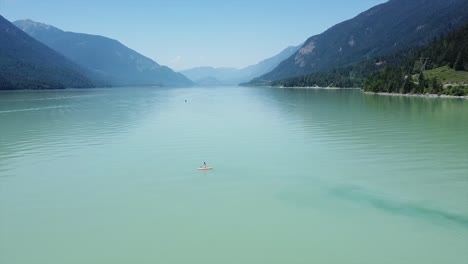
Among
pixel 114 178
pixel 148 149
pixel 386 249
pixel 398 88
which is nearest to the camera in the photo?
pixel 386 249

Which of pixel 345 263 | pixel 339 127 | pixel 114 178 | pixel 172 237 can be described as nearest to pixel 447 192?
pixel 345 263

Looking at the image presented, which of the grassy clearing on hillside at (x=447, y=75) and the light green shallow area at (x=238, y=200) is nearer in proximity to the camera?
the light green shallow area at (x=238, y=200)

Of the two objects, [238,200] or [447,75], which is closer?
[238,200]

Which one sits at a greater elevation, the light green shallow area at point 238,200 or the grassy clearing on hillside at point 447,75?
the grassy clearing on hillside at point 447,75

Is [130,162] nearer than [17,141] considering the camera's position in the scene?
Yes

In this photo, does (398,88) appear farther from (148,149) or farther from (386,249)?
(386,249)

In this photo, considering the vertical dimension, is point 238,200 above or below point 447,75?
below

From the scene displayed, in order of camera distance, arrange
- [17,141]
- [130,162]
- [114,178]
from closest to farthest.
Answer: [114,178] → [130,162] → [17,141]

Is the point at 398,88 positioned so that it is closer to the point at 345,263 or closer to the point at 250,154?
the point at 250,154
